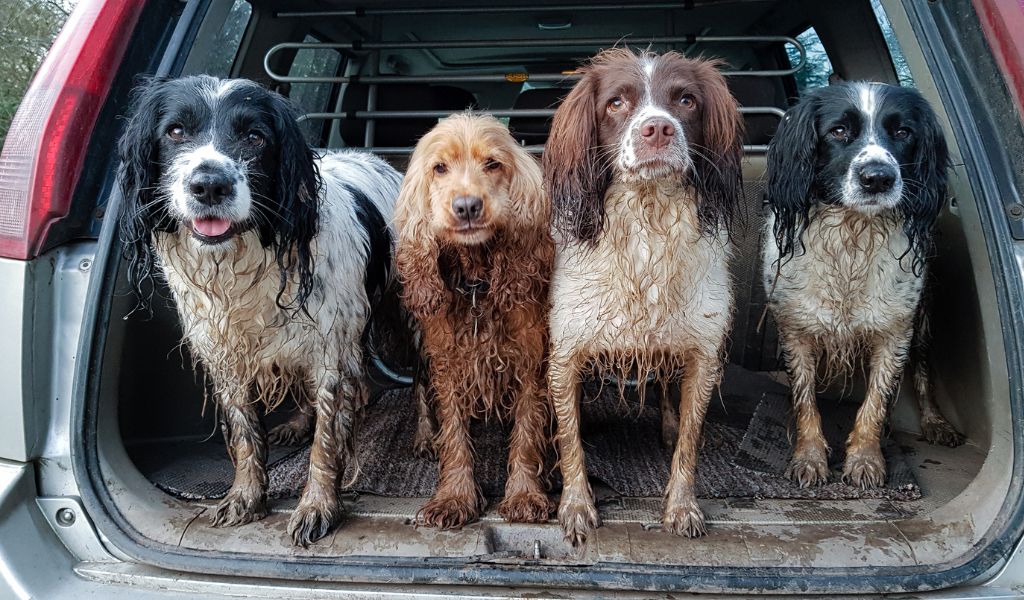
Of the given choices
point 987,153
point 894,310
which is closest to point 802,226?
point 894,310

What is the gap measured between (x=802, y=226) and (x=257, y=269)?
2.18 m

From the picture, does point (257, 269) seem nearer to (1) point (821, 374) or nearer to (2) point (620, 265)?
(2) point (620, 265)

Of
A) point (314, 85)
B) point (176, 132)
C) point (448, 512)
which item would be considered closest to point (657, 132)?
point (448, 512)

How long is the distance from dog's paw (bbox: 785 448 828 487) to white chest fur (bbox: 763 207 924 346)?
512mm

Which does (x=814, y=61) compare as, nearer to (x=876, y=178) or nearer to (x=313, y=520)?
(x=876, y=178)

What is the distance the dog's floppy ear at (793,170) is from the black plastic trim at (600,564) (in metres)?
0.65

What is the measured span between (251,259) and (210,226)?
239mm

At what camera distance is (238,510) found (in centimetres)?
238

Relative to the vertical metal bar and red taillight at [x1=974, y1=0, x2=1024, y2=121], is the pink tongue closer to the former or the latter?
the vertical metal bar

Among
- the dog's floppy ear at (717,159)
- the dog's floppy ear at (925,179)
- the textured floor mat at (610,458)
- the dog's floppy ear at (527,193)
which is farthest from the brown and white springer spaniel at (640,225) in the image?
the dog's floppy ear at (925,179)

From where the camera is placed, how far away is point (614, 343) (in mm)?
2582

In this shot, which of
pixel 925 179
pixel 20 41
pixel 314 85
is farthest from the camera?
pixel 314 85

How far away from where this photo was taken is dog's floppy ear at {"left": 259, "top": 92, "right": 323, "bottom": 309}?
7.68 ft

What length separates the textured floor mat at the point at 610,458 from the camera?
2652 mm
